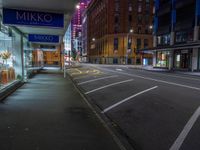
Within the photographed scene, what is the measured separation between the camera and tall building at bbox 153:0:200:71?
3219 centimetres

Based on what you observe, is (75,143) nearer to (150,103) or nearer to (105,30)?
(150,103)

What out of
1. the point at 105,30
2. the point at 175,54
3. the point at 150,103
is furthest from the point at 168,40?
the point at 105,30

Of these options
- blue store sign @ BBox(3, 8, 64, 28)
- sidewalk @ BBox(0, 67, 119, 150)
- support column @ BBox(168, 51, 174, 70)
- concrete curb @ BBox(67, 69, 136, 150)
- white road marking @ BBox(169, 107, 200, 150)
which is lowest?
concrete curb @ BBox(67, 69, 136, 150)

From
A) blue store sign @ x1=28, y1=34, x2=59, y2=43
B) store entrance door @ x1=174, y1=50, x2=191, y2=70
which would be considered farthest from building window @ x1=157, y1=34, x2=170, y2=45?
blue store sign @ x1=28, y1=34, x2=59, y2=43

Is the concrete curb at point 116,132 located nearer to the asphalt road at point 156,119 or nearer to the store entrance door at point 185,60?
the asphalt road at point 156,119

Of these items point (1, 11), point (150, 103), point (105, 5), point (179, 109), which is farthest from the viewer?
point (105, 5)

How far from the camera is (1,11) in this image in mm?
9570

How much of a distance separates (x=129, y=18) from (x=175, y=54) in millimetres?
44100

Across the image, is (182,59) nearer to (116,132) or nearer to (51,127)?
(116,132)

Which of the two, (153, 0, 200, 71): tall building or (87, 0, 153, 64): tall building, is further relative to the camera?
(87, 0, 153, 64): tall building

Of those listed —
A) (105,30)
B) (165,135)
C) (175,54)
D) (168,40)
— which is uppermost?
(105,30)

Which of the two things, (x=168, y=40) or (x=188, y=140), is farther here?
(x=168, y=40)

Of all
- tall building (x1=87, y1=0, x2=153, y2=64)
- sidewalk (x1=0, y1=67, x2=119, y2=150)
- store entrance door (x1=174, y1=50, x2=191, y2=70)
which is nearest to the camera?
sidewalk (x1=0, y1=67, x2=119, y2=150)

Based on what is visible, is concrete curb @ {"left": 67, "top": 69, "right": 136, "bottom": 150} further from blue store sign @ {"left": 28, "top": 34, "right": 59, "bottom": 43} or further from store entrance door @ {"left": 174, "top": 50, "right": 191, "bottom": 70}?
store entrance door @ {"left": 174, "top": 50, "right": 191, "bottom": 70}
